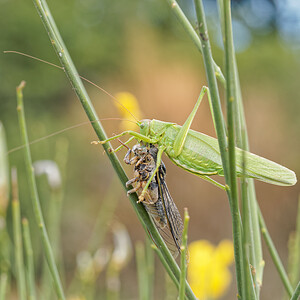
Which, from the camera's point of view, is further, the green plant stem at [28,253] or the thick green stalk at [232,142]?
the green plant stem at [28,253]

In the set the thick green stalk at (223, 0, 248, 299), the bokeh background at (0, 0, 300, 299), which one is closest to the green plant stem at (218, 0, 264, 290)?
the thick green stalk at (223, 0, 248, 299)

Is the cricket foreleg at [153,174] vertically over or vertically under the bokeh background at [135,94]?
under

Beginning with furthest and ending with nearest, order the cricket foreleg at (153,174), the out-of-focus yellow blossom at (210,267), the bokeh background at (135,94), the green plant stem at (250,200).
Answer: the bokeh background at (135,94)
the out-of-focus yellow blossom at (210,267)
the cricket foreleg at (153,174)
the green plant stem at (250,200)

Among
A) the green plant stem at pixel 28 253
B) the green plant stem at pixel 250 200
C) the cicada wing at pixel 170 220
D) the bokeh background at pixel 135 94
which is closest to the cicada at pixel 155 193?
the cicada wing at pixel 170 220

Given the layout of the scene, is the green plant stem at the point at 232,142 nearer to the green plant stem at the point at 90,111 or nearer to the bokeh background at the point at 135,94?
the green plant stem at the point at 90,111

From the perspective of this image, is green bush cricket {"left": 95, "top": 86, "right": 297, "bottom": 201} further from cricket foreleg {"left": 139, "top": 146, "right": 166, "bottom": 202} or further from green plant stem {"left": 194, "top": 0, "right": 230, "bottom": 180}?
green plant stem {"left": 194, "top": 0, "right": 230, "bottom": 180}

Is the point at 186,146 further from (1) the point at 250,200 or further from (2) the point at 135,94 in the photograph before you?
(2) the point at 135,94

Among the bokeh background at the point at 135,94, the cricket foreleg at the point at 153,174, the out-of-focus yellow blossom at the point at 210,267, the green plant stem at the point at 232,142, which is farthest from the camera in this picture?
the bokeh background at the point at 135,94
